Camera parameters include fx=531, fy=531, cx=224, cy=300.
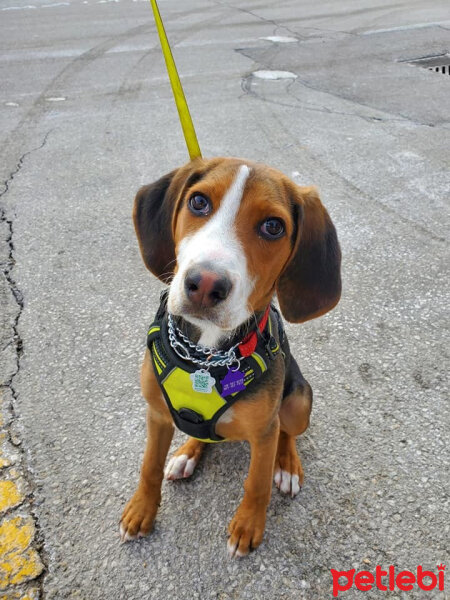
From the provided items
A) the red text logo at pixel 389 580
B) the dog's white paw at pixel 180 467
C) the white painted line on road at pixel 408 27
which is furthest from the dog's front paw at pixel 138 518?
the white painted line on road at pixel 408 27

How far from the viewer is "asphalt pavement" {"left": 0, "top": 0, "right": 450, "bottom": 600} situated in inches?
96.0

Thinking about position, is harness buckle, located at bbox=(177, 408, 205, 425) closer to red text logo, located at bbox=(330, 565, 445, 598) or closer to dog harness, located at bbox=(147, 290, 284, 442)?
dog harness, located at bbox=(147, 290, 284, 442)

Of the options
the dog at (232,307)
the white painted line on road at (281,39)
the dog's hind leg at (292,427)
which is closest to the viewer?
the dog at (232,307)

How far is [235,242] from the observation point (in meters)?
1.96

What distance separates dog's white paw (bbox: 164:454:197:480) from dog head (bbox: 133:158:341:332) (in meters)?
1.00

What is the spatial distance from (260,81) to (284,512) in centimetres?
755

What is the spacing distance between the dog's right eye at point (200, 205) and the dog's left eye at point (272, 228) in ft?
0.73

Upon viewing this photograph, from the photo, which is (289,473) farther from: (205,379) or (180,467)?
(205,379)

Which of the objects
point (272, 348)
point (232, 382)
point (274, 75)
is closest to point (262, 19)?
point (274, 75)

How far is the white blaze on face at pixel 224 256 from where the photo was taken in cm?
185

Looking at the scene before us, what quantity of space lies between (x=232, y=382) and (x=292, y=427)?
628mm

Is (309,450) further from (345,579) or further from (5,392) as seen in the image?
(5,392)

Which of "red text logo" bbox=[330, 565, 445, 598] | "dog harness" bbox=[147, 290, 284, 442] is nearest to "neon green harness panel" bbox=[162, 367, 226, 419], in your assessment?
"dog harness" bbox=[147, 290, 284, 442]

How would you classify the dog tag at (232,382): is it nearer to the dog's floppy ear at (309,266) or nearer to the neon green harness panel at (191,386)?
the neon green harness panel at (191,386)
